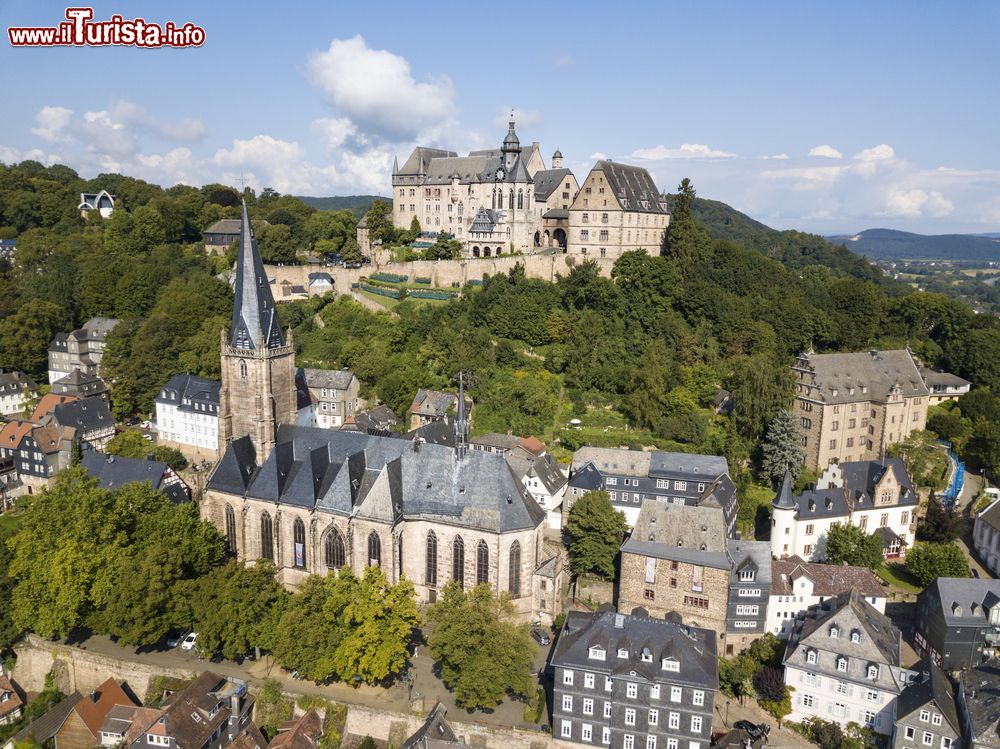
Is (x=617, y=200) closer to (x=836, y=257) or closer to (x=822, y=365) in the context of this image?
(x=822, y=365)

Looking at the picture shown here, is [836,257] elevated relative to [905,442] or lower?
elevated

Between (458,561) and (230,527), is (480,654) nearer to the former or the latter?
(458,561)

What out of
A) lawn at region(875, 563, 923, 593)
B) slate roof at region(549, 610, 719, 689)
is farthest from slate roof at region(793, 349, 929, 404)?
slate roof at region(549, 610, 719, 689)

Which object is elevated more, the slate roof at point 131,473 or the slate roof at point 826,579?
the slate roof at point 131,473

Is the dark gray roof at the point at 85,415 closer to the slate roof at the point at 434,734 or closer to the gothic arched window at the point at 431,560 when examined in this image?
the gothic arched window at the point at 431,560

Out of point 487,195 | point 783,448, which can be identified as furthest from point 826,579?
point 487,195

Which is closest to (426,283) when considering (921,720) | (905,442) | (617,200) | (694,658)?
(617,200)

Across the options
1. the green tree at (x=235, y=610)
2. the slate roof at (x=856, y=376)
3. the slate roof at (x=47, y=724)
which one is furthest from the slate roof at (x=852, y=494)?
the slate roof at (x=47, y=724)
